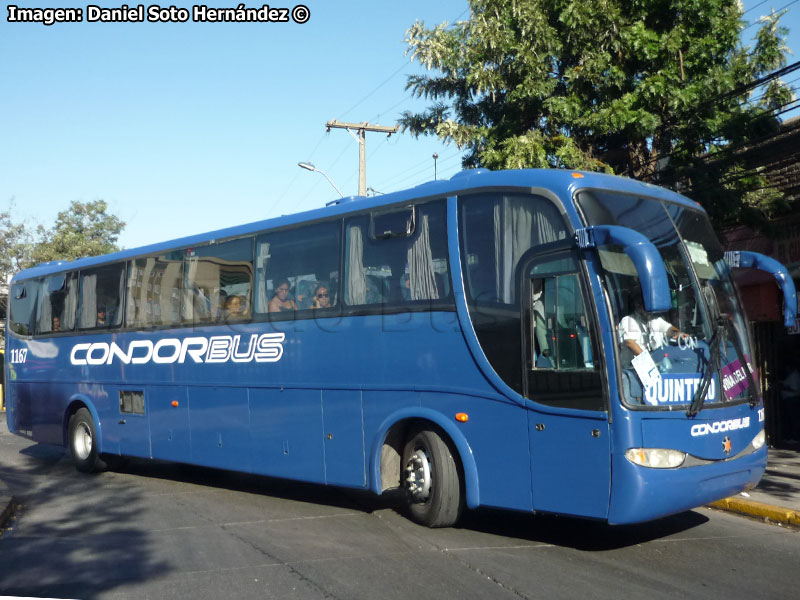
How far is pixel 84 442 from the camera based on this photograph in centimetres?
1355

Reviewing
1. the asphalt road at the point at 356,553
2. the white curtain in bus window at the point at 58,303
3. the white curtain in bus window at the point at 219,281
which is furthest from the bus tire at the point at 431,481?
the white curtain in bus window at the point at 58,303

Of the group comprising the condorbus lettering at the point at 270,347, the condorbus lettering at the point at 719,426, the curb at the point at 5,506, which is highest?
the condorbus lettering at the point at 270,347

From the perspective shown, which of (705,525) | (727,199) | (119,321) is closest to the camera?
(705,525)

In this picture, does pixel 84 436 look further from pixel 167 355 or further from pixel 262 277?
pixel 262 277

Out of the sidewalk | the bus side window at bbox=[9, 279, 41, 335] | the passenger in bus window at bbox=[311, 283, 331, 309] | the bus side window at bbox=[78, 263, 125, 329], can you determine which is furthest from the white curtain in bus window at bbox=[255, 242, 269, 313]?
the bus side window at bbox=[9, 279, 41, 335]

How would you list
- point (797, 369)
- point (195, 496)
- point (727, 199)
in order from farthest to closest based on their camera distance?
point (797, 369) → point (727, 199) → point (195, 496)

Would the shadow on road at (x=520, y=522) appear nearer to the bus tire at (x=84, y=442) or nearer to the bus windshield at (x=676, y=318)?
the bus windshield at (x=676, y=318)

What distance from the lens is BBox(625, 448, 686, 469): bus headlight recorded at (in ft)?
21.4

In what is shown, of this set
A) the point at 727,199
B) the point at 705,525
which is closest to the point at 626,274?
the point at 705,525

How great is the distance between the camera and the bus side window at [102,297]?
41.3ft

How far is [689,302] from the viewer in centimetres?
715

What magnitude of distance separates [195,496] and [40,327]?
5.52 m

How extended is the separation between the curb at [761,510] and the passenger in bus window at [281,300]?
518 cm

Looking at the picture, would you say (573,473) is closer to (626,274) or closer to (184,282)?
(626,274)
